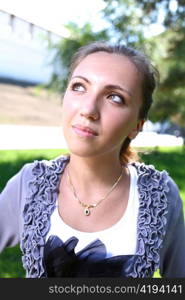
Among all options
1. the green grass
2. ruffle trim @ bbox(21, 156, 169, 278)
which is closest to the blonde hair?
ruffle trim @ bbox(21, 156, 169, 278)

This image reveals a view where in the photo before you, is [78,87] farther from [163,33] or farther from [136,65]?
[163,33]

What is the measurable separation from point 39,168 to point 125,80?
280 millimetres

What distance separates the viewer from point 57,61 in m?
7.23

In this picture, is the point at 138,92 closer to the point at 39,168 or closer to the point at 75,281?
the point at 39,168

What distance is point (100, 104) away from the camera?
2.88 feet

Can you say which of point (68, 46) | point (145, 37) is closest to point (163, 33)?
point (145, 37)

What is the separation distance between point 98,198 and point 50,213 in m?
0.11

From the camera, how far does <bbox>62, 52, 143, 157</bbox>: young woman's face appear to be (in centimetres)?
86

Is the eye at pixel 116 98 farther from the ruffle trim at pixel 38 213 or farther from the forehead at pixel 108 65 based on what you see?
the ruffle trim at pixel 38 213

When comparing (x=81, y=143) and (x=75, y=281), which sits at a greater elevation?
(x=81, y=143)

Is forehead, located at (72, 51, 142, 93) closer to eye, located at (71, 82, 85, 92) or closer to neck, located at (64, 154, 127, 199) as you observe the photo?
eye, located at (71, 82, 85, 92)

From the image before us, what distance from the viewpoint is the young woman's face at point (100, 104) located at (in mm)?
864

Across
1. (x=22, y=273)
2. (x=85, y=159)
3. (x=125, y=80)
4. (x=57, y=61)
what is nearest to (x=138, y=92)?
(x=125, y=80)

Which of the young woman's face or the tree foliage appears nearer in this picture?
the young woman's face
